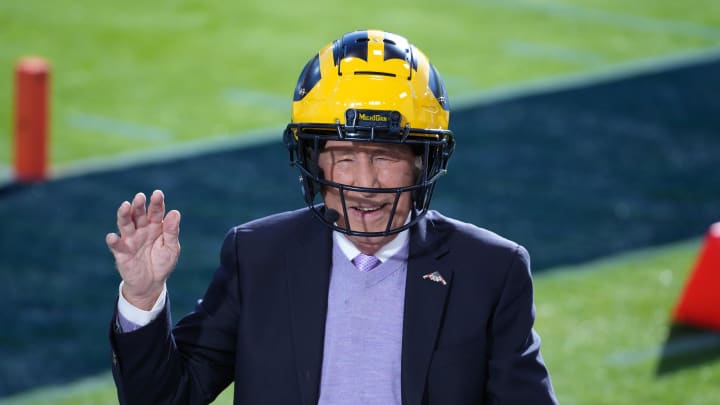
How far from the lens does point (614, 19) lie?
47.8ft

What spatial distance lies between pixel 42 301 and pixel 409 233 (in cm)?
425

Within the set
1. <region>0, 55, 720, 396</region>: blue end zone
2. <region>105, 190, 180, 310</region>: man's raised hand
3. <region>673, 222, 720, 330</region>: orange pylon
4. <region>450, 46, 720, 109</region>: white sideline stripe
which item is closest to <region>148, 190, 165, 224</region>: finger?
<region>105, 190, 180, 310</region>: man's raised hand

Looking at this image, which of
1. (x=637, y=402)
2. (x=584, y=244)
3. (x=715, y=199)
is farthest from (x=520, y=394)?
(x=715, y=199)

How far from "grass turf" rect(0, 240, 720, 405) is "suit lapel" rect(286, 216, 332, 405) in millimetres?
2888

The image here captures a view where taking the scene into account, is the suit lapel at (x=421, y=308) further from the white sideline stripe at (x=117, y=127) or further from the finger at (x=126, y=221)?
the white sideline stripe at (x=117, y=127)

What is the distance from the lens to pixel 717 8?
49.9 ft

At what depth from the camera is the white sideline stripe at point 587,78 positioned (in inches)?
452

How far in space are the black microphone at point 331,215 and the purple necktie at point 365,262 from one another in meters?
0.14

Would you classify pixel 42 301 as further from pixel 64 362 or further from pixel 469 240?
pixel 469 240

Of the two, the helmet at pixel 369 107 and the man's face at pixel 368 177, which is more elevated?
the helmet at pixel 369 107

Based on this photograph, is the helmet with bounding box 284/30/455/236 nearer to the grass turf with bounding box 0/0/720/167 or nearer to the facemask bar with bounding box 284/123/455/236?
the facemask bar with bounding box 284/123/455/236

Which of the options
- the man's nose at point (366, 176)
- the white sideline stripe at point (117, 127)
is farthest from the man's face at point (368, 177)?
the white sideline stripe at point (117, 127)

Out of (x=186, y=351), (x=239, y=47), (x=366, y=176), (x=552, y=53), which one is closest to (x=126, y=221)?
(x=186, y=351)

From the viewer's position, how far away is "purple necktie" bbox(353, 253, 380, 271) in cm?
369
